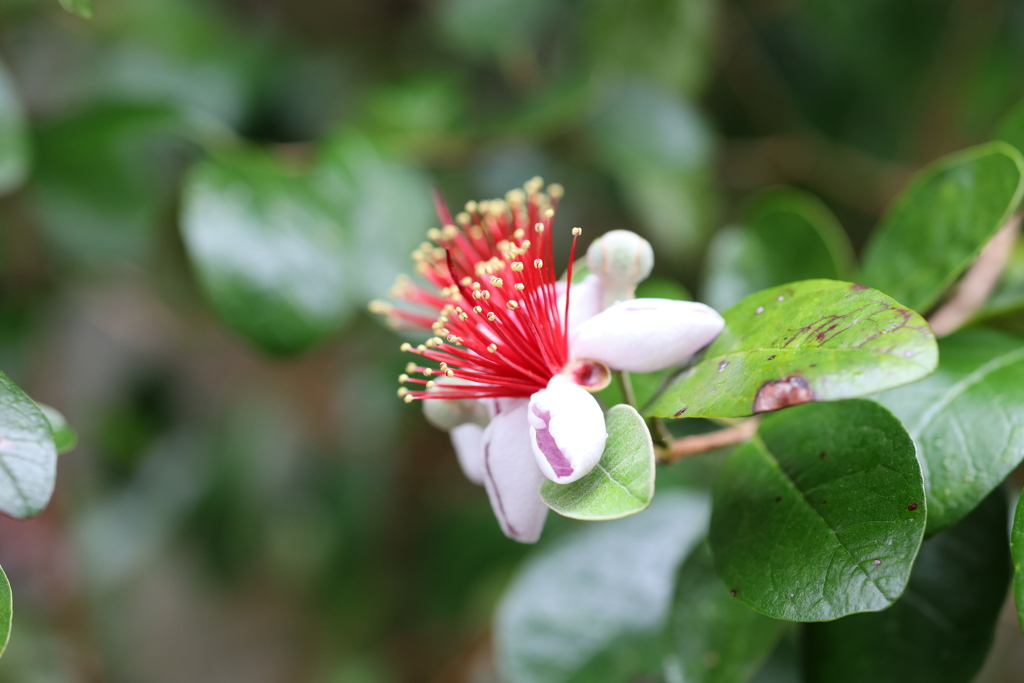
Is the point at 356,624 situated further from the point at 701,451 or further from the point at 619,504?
the point at 619,504

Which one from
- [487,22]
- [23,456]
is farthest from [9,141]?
[487,22]

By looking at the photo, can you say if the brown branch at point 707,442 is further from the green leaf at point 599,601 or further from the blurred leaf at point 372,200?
the blurred leaf at point 372,200

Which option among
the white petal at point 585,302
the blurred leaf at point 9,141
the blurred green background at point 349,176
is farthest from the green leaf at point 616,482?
the blurred leaf at point 9,141

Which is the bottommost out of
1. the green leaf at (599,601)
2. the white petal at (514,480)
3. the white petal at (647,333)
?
the green leaf at (599,601)

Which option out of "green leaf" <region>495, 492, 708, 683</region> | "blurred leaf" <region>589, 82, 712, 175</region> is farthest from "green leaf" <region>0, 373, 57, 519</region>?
"blurred leaf" <region>589, 82, 712, 175</region>

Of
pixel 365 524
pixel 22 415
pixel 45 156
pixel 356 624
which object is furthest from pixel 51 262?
pixel 22 415

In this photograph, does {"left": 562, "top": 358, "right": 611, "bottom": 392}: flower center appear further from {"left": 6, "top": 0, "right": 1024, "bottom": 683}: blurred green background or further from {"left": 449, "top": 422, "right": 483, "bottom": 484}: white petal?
{"left": 6, "top": 0, "right": 1024, "bottom": 683}: blurred green background
